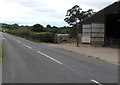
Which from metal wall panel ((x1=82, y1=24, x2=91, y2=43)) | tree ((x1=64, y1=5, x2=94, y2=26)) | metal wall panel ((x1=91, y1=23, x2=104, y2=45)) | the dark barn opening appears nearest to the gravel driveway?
metal wall panel ((x1=91, y1=23, x2=104, y2=45))

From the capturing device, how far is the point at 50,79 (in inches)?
367

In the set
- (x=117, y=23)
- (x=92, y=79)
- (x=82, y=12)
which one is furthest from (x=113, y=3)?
(x=82, y=12)

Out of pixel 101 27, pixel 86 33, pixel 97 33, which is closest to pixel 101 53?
pixel 97 33

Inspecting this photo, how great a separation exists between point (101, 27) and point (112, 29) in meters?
4.61

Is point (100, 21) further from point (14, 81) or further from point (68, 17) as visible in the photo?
point (68, 17)

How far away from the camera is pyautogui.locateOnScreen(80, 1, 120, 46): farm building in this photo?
36.4 meters

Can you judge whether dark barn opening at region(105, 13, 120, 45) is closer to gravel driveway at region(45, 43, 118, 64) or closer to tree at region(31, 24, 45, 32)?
gravel driveway at region(45, 43, 118, 64)

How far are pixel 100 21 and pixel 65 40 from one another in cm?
1272

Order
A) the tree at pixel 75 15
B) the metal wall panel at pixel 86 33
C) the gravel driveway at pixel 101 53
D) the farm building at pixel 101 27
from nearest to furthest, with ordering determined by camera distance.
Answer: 1. the gravel driveway at pixel 101 53
2. the farm building at pixel 101 27
3. the metal wall panel at pixel 86 33
4. the tree at pixel 75 15

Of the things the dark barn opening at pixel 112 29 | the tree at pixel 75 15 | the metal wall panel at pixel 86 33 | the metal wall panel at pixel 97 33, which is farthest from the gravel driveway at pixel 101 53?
the tree at pixel 75 15

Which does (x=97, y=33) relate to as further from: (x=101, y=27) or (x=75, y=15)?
(x=75, y=15)

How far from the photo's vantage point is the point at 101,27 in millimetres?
37438

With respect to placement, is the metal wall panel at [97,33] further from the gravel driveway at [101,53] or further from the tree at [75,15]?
the tree at [75,15]

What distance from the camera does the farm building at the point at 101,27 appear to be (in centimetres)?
3638
